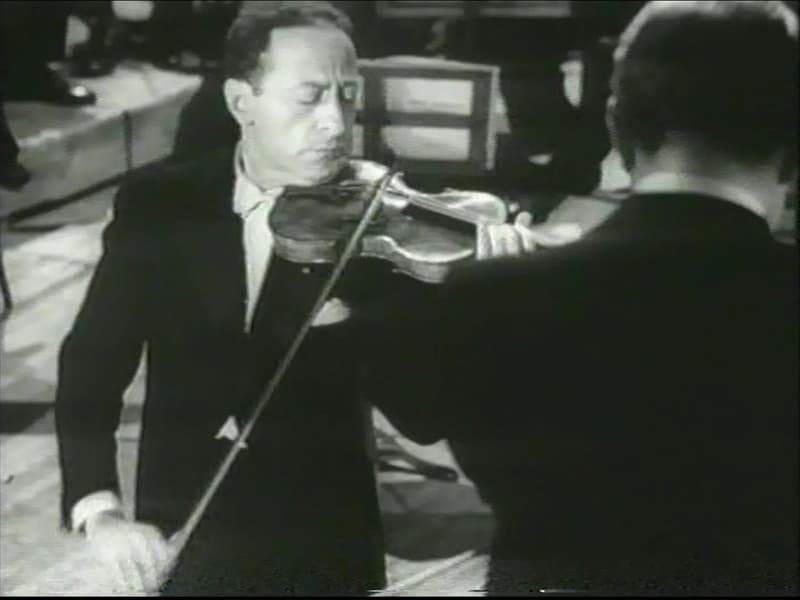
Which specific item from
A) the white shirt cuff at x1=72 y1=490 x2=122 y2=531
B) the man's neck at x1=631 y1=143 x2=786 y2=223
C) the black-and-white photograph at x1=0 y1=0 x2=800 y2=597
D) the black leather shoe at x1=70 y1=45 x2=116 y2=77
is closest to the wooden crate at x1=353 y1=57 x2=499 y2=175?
the black-and-white photograph at x1=0 y1=0 x2=800 y2=597

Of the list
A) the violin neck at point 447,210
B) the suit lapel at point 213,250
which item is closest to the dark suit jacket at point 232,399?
the suit lapel at point 213,250

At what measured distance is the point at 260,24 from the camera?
4.49ft

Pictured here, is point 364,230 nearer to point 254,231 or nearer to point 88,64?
point 254,231

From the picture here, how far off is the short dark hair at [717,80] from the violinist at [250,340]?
23 centimetres

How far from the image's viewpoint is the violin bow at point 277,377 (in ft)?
4.30

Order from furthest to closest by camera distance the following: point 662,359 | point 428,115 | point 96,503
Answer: point 428,115 → point 96,503 → point 662,359

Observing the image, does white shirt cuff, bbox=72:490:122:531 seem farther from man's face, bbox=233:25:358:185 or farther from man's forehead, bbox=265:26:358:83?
man's forehead, bbox=265:26:358:83

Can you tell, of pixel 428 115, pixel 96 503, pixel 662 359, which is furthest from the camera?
pixel 428 115

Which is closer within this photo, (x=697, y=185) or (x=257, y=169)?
(x=697, y=185)

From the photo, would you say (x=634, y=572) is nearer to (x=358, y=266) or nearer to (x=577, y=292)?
(x=577, y=292)

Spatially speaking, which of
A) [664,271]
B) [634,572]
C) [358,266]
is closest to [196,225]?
[358,266]

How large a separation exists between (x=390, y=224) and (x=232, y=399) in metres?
0.30

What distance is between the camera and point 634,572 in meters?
1.31

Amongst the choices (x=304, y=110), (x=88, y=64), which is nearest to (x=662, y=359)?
(x=304, y=110)
